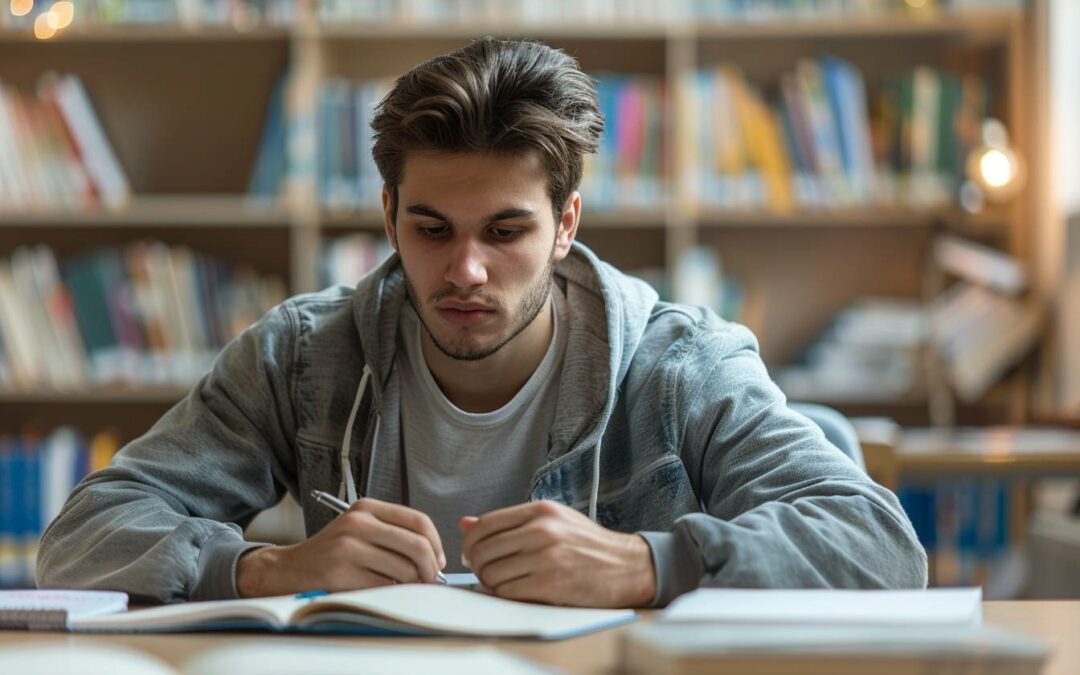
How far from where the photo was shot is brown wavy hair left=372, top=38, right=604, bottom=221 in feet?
5.19

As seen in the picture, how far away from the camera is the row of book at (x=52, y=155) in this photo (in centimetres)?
345

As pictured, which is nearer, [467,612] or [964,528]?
[467,612]

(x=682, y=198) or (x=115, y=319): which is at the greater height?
(x=682, y=198)

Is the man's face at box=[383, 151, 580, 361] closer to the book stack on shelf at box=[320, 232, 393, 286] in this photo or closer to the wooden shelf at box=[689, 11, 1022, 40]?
the book stack on shelf at box=[320, 232, 393, 286]

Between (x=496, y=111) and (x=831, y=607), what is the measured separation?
78 cm

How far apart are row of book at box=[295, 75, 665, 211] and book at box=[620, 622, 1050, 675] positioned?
258 centimetres

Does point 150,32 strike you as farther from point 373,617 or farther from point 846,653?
point 846,653

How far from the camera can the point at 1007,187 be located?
326 centimetres

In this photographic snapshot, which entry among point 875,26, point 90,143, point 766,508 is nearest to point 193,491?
point 766,508

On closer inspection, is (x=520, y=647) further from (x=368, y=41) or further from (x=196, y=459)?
(x=368, y=41)

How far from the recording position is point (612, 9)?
3.45m

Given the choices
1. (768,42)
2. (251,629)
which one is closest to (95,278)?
(768,42)

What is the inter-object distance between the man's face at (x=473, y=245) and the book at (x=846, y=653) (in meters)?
0.75

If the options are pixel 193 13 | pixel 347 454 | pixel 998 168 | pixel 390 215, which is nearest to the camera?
pixel 347 454
